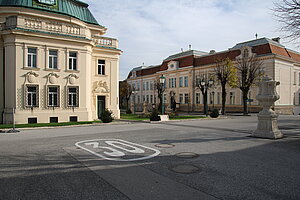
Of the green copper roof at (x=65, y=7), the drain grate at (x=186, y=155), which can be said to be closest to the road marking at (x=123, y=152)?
the drain grate at (x=186, y=155)

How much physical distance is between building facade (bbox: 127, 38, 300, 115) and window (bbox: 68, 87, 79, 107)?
21719 mm

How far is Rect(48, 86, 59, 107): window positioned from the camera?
880 inches

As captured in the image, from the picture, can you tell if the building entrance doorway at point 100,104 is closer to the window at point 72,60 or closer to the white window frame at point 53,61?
the window at point 72,60

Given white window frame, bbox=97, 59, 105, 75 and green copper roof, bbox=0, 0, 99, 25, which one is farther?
white window frame, bbox=97, 59, 105, 75

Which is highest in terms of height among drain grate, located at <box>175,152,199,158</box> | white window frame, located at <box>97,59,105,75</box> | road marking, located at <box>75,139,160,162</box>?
white window frame, located at <box>97,59,105,75</box>

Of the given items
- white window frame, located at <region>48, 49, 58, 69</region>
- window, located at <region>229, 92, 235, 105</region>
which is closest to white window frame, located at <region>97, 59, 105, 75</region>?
white window frame, located at <region>48, 49, 58, 69</region>

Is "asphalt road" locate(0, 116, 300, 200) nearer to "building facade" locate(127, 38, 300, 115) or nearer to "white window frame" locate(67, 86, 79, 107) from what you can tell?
"white window frame" locate(67, 86, 79, 107)

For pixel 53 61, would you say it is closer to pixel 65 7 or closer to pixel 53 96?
pixel 53 96

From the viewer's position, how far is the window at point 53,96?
22.4 meters

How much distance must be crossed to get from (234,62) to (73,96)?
101 feet

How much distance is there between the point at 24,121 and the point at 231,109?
37.0 m

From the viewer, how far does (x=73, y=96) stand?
23.7 m

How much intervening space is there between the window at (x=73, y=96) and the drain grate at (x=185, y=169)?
1944 centimetres

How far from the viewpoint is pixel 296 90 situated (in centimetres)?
4472
